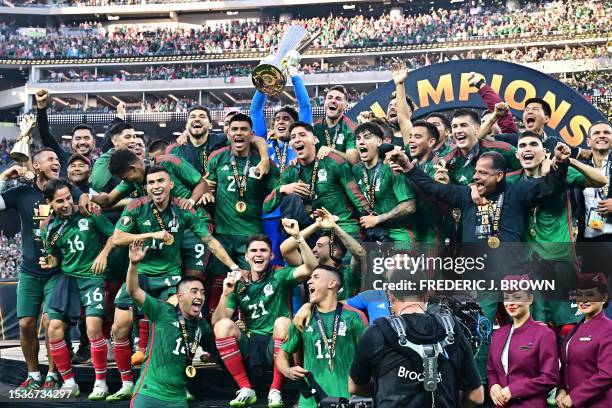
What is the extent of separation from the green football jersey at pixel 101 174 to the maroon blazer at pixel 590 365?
194 inches

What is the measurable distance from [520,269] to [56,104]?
51622mm

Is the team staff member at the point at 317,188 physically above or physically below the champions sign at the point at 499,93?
below

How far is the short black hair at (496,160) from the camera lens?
7.49 metres

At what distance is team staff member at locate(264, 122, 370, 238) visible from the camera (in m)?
8.39

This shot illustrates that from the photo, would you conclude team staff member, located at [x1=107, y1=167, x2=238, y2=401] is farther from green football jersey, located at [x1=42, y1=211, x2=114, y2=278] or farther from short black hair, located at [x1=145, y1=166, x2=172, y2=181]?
green football jersey, located at [x1=42, y1=211, x2=114, y2=278]

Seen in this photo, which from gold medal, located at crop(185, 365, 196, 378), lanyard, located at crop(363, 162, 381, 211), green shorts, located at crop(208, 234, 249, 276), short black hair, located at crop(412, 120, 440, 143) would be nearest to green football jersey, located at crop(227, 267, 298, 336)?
gold medal, located at crop(185, 365, 196, 378)

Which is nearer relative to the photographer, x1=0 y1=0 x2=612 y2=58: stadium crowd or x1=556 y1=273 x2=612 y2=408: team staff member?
x1=556 y1=273 x2=612 y2=408: team staff member

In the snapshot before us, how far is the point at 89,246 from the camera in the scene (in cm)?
862

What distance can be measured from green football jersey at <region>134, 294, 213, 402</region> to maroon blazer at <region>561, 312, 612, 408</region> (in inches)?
120

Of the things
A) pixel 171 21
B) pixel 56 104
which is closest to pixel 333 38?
pixel 171 21

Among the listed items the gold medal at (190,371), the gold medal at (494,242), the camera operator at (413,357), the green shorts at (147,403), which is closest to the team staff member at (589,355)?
the gold medal at (494,242)

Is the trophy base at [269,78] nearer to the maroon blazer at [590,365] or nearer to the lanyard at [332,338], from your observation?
the lanyard at [332,338]

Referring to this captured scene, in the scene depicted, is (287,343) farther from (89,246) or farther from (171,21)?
(171,21)

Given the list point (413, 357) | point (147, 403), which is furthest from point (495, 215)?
point (147, 403)
